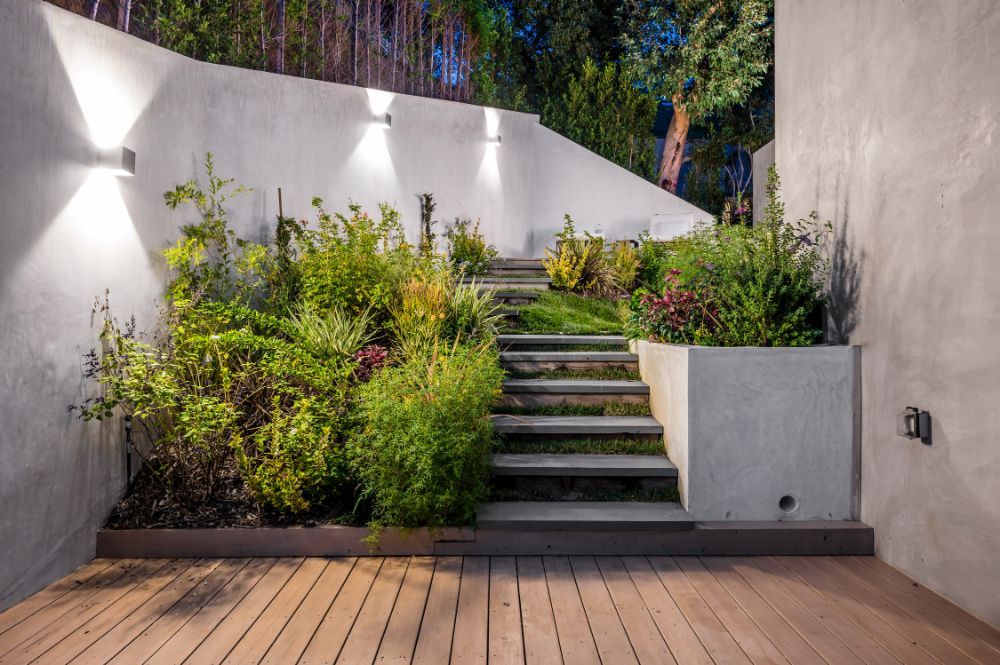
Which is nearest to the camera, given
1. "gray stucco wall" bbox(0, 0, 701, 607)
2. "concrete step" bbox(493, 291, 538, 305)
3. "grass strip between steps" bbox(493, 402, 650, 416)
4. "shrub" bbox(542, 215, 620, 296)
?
"gray stucco wall" bbox(0, 0, 701, 607)

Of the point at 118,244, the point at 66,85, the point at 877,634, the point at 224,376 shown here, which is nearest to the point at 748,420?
the point at 877,634

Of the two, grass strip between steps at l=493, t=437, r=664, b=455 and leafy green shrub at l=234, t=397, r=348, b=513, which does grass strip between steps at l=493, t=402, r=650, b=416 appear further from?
leafy green shrub at l=234, t=397, r=348, b=513

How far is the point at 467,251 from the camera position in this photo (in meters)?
7.64

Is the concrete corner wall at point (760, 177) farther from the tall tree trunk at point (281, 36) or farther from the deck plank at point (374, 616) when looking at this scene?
the deck plank at point (374, 616)

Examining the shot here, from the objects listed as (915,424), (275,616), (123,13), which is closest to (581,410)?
(915,424)

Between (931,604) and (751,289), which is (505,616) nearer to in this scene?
(931,604)

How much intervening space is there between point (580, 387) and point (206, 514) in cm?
257

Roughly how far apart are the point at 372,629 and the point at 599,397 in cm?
239

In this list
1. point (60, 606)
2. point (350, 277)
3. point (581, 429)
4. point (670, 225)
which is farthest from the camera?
point (670, 225)

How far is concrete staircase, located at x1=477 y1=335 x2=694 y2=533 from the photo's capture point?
3.47m

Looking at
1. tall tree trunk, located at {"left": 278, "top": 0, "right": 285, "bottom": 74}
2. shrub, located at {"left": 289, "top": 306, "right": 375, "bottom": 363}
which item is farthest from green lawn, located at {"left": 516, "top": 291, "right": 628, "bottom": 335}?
tall tree trunk, located at {"left": 278, "top": 0, "right": 285, "bottom": 74}

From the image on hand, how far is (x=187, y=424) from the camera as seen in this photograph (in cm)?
350

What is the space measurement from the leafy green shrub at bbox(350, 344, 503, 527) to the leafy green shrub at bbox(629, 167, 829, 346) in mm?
1511

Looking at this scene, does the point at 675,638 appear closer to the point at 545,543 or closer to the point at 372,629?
the point at 545,543
